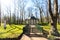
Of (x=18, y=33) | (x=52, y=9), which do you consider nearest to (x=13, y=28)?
(x=18, y=33)

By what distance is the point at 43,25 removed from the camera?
24.0 ft

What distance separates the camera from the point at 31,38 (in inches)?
297

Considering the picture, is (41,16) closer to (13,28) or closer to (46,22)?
(46,22)

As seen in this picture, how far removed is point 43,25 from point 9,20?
47.5 inches

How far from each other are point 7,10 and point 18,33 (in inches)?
35.8

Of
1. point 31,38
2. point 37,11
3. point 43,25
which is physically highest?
point 37,11

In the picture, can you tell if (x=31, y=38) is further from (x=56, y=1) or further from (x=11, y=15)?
(x=56, y=1)

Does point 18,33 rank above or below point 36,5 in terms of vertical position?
below

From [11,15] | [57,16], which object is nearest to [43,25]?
[57,16]

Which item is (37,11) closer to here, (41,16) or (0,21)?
(41,16)

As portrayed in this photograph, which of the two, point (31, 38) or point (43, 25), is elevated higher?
point (43, 25)

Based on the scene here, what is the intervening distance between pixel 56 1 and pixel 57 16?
0.54 meters

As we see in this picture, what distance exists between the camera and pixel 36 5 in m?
7.45

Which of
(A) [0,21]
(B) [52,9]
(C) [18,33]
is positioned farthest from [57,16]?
(A) [0,21]
